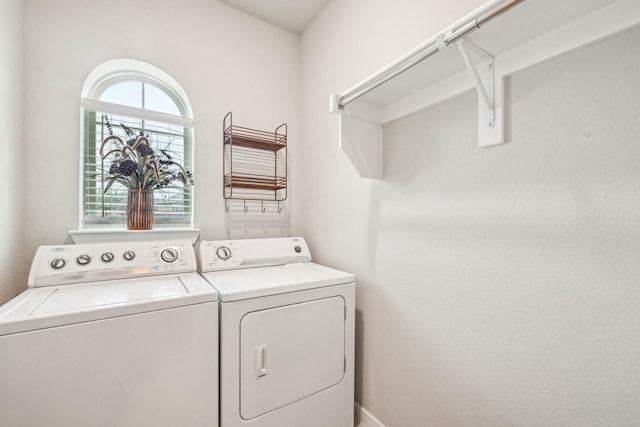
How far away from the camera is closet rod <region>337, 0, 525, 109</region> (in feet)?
2.40

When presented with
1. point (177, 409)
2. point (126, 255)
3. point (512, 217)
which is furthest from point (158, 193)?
point (512, 217)

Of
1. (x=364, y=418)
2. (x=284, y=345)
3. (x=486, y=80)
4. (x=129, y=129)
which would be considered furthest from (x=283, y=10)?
(x=364, y=418)

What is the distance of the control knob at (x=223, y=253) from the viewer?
5.46 ft

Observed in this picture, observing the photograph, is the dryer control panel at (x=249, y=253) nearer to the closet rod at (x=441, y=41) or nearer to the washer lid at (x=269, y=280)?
the washer lid at (x=269, y=280)

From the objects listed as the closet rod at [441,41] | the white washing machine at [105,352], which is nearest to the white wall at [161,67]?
the white washing machine at [105,352]

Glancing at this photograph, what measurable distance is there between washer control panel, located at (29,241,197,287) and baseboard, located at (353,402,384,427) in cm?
127

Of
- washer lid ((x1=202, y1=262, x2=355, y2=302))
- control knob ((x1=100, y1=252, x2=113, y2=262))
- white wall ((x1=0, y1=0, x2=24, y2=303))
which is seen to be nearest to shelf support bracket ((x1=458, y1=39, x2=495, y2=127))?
washer lid ((x1=202, y1=262, x2=355, y2=302))

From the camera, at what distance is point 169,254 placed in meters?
1.54

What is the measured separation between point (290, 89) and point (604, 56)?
6.24 ft

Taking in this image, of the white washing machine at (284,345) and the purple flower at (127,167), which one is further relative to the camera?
the purple flower at (127,167)

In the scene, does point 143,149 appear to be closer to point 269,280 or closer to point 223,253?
point 223,253

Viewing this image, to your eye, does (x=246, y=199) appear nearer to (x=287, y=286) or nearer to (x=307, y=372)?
(x=287, y=286)

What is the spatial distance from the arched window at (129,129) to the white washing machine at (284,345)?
20.2 inches

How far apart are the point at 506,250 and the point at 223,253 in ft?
4.75
